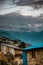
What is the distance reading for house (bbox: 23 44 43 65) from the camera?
3.10 meters

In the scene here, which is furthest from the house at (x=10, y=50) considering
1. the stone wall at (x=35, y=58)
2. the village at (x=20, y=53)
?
the stone wall at (x=35, y=58)

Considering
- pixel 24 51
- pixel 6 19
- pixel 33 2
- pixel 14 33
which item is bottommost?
pixel 24 51

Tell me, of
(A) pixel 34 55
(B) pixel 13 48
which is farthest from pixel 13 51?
(A) pixel 34 55

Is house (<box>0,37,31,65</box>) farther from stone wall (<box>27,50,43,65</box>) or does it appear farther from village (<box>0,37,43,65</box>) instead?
stone wall (<box>27,50,43,65</box>)

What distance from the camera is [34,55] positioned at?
3.13m

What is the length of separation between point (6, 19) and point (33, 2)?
465mm

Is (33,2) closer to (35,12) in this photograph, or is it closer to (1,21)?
(35,12)

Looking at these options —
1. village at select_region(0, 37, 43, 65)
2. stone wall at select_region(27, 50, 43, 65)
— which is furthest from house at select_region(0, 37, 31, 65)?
stone wall at select_region(27, 50, 43, 65)

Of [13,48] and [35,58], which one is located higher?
[13,48]

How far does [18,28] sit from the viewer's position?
316 cm

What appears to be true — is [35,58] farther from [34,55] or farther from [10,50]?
[10,50]

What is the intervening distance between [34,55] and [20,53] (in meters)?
0.20

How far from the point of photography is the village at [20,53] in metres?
3.10

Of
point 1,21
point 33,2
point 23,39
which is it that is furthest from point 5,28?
point 33,2
